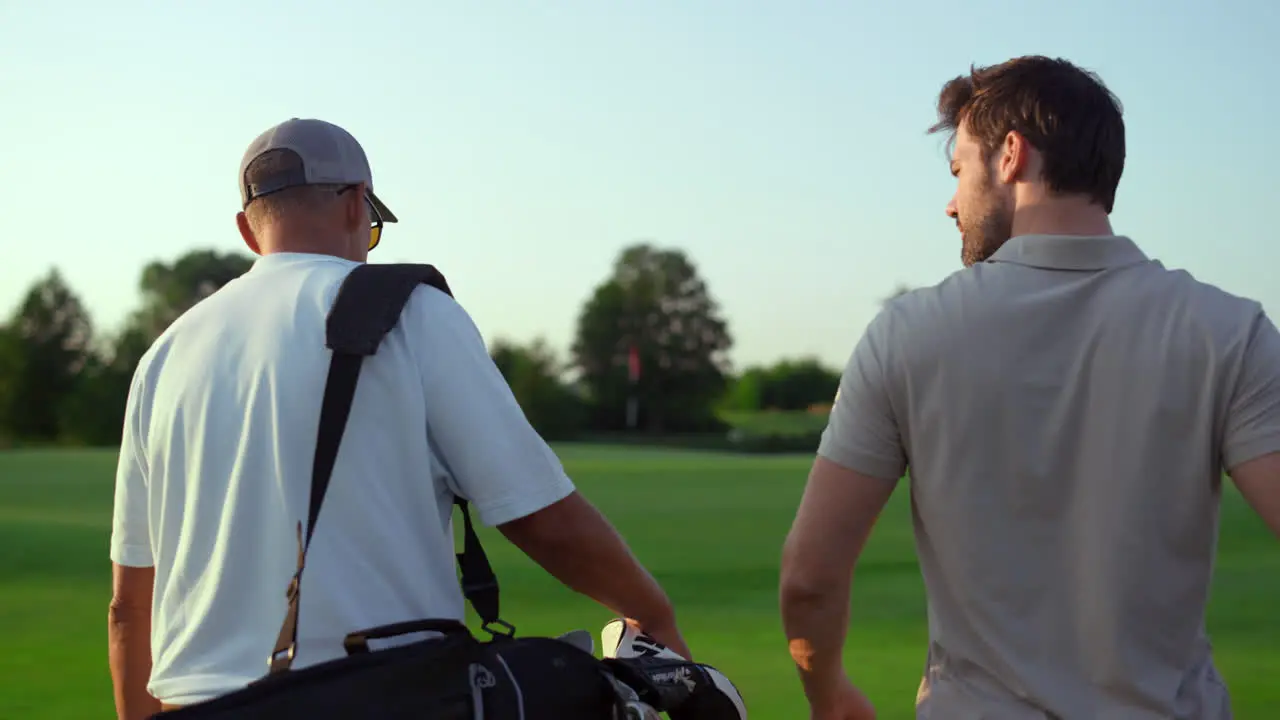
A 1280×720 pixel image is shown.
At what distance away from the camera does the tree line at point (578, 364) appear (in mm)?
92188

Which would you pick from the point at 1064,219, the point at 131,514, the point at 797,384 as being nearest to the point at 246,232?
the point at 131,514

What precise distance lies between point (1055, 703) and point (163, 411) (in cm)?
176

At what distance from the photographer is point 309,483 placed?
255cm

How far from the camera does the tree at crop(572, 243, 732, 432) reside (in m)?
109

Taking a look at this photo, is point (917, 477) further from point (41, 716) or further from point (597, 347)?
point (597, 347)

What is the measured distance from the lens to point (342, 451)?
2545 mm

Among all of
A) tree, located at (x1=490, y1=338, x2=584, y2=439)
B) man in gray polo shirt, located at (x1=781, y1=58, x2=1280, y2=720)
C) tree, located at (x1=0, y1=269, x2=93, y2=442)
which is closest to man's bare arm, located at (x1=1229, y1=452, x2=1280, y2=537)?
man in gray polo shirt, located at (x1=781, y1=58, x2=1280, y2=720)

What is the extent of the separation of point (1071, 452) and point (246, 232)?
5.93 ft

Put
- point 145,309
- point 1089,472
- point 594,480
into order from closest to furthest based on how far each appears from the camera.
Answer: point 1089,472 → point 594,480 → point 145,309

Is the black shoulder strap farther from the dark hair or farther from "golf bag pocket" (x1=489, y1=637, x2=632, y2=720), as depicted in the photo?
the dark hair

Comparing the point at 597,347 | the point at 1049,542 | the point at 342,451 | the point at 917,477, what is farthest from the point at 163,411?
the point at 597,347

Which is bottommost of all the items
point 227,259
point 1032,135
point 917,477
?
point 917,477

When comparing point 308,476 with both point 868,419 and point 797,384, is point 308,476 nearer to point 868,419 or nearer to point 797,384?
point 868,419

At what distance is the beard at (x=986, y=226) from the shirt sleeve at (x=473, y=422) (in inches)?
36.4
